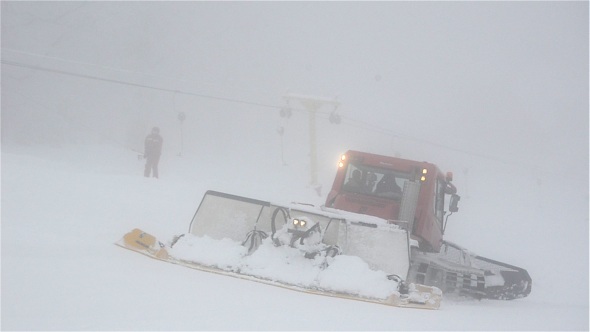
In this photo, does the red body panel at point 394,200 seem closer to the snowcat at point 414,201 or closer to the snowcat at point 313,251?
the snowcat at point 414,201

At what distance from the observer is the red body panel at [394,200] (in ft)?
25.8

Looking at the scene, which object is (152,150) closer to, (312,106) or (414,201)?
(414,201)

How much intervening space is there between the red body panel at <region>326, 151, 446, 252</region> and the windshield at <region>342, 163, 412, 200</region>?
0.16 ft

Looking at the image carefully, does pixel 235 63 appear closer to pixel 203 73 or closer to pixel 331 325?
pixel 203 73

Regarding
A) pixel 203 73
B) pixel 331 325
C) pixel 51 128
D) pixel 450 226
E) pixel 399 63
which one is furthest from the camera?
pixel 399 63

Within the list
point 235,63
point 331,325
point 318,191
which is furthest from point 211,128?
point 331,325

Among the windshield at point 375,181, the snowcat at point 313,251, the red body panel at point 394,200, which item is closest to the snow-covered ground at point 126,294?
the snowcat at point 313,251

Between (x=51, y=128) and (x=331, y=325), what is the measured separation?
117ft

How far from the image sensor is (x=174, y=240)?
19.5 feet

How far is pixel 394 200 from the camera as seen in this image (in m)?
8.09

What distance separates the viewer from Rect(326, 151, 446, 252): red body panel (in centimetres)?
787

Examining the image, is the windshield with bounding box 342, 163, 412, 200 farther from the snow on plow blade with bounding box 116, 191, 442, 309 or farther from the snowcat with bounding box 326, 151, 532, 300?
the snow on plow blade with bounding box 116, 191, 442, 309

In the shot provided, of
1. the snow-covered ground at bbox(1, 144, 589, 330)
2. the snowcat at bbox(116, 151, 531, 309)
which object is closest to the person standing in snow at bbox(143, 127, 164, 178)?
the snow-covered ground at bbox(1, 144, 589, 330)

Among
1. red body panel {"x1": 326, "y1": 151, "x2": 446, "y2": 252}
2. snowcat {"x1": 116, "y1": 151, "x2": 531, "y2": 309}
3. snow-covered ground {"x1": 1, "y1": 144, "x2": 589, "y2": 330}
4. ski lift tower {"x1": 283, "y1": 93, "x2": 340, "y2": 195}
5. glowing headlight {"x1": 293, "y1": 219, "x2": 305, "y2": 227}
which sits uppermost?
ski lift tower {"x1": 283, "y1": 93, "x2": 340, "y2": 195}
